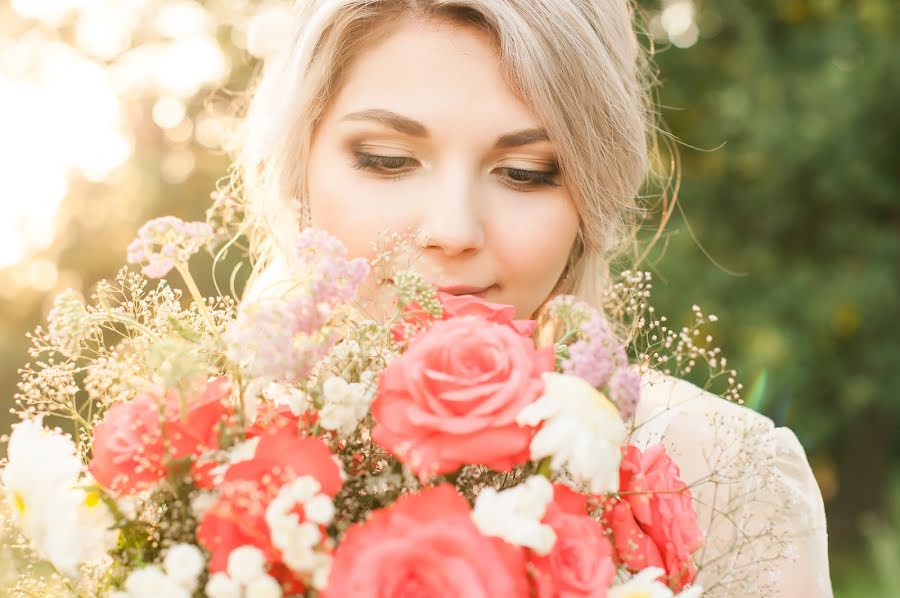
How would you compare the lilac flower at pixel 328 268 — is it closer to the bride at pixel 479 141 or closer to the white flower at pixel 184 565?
the white flower at pixel 184 565

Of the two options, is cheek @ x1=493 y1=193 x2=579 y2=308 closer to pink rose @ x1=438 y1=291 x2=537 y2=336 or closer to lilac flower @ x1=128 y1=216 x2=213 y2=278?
pink rose @ x1=438 y1=291 x2=537 y2=336

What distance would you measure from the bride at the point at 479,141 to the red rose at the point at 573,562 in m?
0.68

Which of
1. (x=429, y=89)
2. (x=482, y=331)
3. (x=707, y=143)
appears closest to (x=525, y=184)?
(x=429, y=89)

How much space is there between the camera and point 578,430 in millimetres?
1034

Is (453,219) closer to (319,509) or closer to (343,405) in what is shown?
(343,405)

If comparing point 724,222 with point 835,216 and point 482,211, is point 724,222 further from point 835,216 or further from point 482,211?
point 482,211

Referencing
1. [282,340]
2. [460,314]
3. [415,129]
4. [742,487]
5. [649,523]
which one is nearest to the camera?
[282,340]

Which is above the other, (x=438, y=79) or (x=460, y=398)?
(x=438, y=79)

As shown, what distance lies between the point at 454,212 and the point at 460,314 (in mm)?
478

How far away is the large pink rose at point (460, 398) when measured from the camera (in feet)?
3.42

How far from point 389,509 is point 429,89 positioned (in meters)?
0.98

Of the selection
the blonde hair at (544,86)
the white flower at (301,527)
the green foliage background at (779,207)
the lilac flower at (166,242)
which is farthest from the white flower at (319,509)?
the green foliage background at (779,207)

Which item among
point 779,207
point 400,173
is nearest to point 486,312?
point 400,173

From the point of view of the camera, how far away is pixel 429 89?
1812 mm
